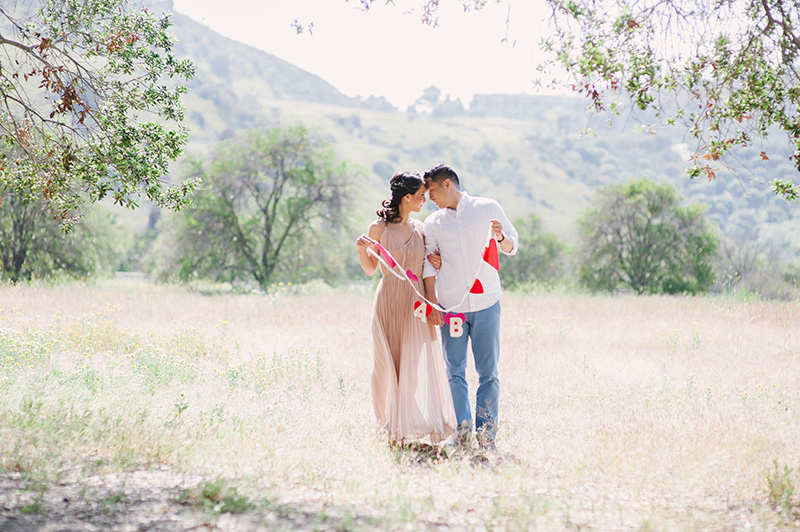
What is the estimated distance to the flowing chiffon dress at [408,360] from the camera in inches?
205

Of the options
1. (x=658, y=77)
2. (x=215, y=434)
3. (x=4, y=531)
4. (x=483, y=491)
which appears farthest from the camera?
(x=658, y=77)

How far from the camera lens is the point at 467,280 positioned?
16.9 ft

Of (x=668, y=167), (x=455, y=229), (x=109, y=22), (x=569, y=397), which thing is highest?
(x=668, y=167)

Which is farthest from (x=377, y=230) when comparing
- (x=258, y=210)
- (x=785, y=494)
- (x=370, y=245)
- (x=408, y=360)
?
(x=258, y=210)

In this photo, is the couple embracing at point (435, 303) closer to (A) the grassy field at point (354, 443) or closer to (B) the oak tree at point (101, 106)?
(A) the grassy field at point (354, 443)

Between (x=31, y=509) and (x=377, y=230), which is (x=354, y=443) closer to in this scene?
(x=377, y=230)

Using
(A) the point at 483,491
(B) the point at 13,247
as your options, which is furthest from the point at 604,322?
(B) the point at 13,247

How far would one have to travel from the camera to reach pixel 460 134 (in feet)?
556

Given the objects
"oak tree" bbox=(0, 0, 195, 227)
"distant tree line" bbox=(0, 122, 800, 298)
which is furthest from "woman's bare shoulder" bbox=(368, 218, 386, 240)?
"distant tree line" bbox=(0, 122, 800, 298)

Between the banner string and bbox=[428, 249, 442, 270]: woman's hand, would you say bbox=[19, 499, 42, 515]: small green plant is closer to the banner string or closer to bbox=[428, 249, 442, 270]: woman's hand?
the banner string

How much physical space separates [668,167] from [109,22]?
190 metres

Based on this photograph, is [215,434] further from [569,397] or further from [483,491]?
[569,397]

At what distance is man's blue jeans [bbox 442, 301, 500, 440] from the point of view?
5.14m

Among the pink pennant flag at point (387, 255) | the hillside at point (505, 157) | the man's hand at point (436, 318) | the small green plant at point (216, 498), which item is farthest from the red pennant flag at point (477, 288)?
the hillside at point (505, 157)
